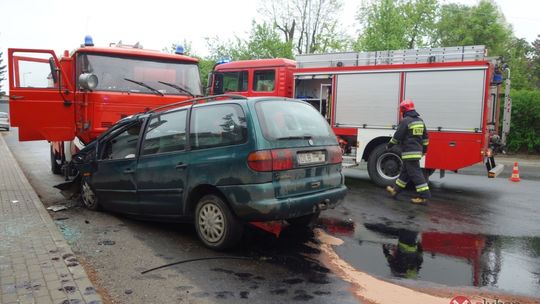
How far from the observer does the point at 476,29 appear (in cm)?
3177

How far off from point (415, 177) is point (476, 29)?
94.1 feet

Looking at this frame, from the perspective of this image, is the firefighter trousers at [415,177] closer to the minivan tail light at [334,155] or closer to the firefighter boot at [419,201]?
the firefighter boot at [419,201]

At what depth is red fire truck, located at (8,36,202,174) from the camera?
725 centimetres

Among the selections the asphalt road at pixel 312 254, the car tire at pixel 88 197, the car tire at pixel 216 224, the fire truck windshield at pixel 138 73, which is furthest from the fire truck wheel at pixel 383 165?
the car tire at pixel 88 197

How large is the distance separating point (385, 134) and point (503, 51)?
28217 mm

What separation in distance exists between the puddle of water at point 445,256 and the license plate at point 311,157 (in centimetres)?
105

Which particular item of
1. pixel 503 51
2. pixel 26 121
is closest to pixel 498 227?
pixel 26 121

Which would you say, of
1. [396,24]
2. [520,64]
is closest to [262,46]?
[396,24]

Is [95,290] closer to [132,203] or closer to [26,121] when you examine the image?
[132,203]

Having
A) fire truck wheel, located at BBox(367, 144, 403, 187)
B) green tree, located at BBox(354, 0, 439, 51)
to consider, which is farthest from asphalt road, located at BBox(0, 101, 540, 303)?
green tree, located at BBox(354, 0, 439, 51)

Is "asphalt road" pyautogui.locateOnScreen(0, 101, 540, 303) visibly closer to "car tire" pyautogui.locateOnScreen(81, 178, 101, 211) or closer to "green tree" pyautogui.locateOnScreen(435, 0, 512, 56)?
"car tire" pyautogui.locateOnScreen(81, 178, 101, 211)

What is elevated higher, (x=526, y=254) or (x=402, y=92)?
(x=402, y=92)

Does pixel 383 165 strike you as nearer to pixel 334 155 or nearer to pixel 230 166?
pixel 334 155

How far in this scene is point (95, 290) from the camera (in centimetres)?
370
